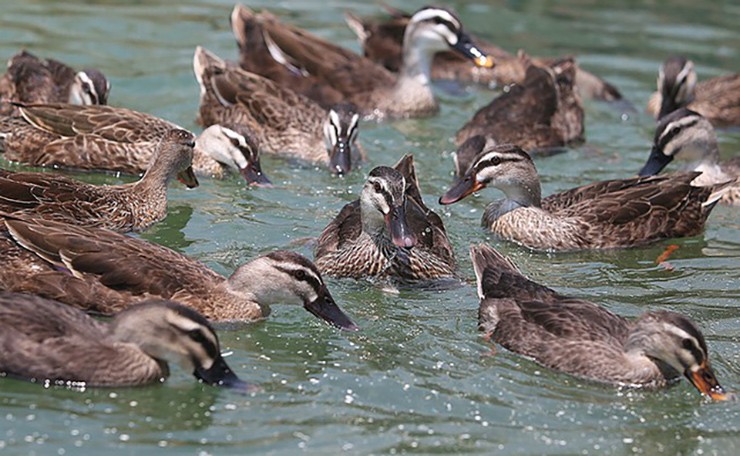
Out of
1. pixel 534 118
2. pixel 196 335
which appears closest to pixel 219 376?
pixel 196 335

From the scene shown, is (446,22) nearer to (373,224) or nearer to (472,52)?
(472,52)

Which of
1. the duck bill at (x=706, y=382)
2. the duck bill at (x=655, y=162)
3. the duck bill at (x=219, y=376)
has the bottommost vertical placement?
the duck bill at (x=219, y=376)

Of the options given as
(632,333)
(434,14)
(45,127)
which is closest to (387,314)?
(632,333)

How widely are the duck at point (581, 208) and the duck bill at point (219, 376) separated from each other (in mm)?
3973

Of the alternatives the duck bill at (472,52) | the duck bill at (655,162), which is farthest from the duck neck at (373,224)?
the duck bill at (472,52)

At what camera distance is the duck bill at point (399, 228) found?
995 centimetres

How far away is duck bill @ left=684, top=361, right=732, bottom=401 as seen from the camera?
8.30 metres

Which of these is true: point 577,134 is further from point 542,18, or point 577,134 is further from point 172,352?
point 172,352

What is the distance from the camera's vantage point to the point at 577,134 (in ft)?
47.8

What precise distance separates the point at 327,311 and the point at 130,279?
1252mm

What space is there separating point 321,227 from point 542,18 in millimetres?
8390

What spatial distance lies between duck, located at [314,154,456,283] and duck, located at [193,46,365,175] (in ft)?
9.01

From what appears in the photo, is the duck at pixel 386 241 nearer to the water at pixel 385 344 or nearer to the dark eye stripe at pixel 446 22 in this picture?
the water at pixel 385 344

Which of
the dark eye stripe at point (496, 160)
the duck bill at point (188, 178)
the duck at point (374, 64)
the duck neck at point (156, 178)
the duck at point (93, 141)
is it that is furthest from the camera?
the duck at point (374, 64)
